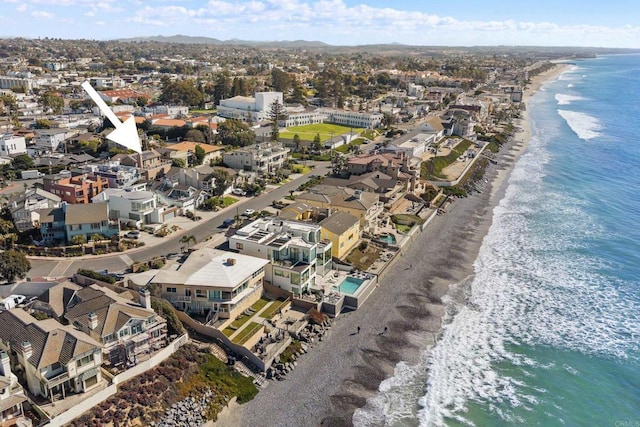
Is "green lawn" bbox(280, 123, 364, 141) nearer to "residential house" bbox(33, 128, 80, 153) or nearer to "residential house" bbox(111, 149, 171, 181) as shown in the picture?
"residential house" bbox(111, 149, 171, 181)

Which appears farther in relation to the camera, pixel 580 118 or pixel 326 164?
pixel 580 118

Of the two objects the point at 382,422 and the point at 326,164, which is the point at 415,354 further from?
the point at 326,164

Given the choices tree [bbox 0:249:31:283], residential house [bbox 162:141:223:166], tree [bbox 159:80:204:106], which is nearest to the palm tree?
tree [bbox 0:249:31:283]

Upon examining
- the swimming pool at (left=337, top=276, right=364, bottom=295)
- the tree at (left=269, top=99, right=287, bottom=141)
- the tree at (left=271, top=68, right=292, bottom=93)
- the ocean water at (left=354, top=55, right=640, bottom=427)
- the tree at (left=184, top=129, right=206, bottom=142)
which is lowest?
the ocean water at (left=354, top=55, right=640, bottom=427)

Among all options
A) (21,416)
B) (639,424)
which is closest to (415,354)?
(639,424)

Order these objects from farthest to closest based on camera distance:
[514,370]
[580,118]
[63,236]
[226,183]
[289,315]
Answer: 1. [580,118]
2. [226,183]
3. [63,236]
4. [289,315]
5. [514,370]

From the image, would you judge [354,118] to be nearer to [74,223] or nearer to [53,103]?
[53,103]

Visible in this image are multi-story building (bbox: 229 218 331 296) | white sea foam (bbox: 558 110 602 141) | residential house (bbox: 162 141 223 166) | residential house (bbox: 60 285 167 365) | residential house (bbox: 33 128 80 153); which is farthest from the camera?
white sea foam (bbox: 558 110 602 141)
